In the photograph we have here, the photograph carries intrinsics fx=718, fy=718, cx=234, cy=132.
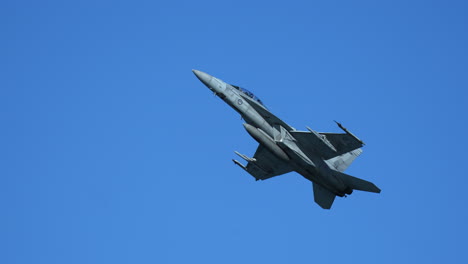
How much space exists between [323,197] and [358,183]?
3.41 metres

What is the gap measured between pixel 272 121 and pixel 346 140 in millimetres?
4255

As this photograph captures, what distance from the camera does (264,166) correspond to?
144 ft

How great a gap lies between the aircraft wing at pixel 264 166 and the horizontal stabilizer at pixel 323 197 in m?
2.12

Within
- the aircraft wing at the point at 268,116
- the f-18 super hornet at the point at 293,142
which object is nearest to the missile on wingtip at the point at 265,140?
the f-18 super hornet at the point at 293,142

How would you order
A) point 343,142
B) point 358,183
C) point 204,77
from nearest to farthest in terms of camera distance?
point 343,142, point 204,77, point 358,183

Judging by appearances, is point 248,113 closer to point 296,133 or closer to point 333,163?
point 296,133

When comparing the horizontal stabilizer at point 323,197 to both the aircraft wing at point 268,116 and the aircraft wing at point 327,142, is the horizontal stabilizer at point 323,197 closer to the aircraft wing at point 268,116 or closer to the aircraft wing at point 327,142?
the aircraft wing at point 327,142

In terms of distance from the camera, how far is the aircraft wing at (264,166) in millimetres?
43281

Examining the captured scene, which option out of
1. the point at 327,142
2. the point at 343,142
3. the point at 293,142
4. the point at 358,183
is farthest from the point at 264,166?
the point at 343,142

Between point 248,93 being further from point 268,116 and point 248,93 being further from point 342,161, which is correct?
point 342,161

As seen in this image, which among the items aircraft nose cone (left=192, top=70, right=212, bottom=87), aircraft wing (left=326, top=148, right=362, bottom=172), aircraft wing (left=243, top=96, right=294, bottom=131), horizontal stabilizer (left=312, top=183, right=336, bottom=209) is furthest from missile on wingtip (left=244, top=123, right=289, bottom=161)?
horizontal stabilizer (left=312, top=183, right=336, bottom=209)

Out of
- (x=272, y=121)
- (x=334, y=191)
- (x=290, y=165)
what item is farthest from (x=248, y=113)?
(x=334, y=191)

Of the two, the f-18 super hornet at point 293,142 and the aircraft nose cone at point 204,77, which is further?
the aircraft nose cone at point 204,77

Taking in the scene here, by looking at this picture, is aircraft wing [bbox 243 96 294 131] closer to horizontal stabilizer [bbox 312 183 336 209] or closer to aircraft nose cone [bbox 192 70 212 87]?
aircraft nose cone [bbox 192 70 212 87]
